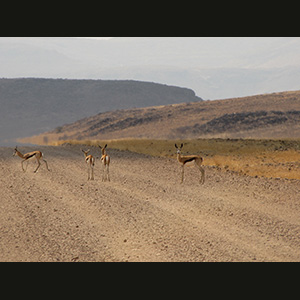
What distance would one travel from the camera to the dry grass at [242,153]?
2449 cm

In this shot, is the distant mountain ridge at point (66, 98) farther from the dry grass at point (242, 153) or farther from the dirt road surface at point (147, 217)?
the dirt road surface at point (147, 217)

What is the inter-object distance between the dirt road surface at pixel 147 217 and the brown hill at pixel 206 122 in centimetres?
3846

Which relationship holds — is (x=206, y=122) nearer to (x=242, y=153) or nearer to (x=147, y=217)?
(x=242, y=153)

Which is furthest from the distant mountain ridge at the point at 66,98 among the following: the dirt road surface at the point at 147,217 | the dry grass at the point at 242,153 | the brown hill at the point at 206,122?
the dirt road surface at the point at 147,217

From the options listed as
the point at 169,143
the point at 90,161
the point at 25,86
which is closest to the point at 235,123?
the point at 169,143

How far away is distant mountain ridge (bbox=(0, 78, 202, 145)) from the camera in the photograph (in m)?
139

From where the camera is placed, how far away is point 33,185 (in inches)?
760

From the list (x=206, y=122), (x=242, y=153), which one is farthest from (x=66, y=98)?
(x=242, y=153)

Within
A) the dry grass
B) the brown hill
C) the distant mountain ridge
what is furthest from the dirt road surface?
the distant mountain ridge

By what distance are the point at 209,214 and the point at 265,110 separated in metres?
61.7

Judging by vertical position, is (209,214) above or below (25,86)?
below

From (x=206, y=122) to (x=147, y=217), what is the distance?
56.9 metres

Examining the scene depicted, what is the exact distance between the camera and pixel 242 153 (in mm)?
32688

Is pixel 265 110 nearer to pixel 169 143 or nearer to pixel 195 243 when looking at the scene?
pixel 169 143
